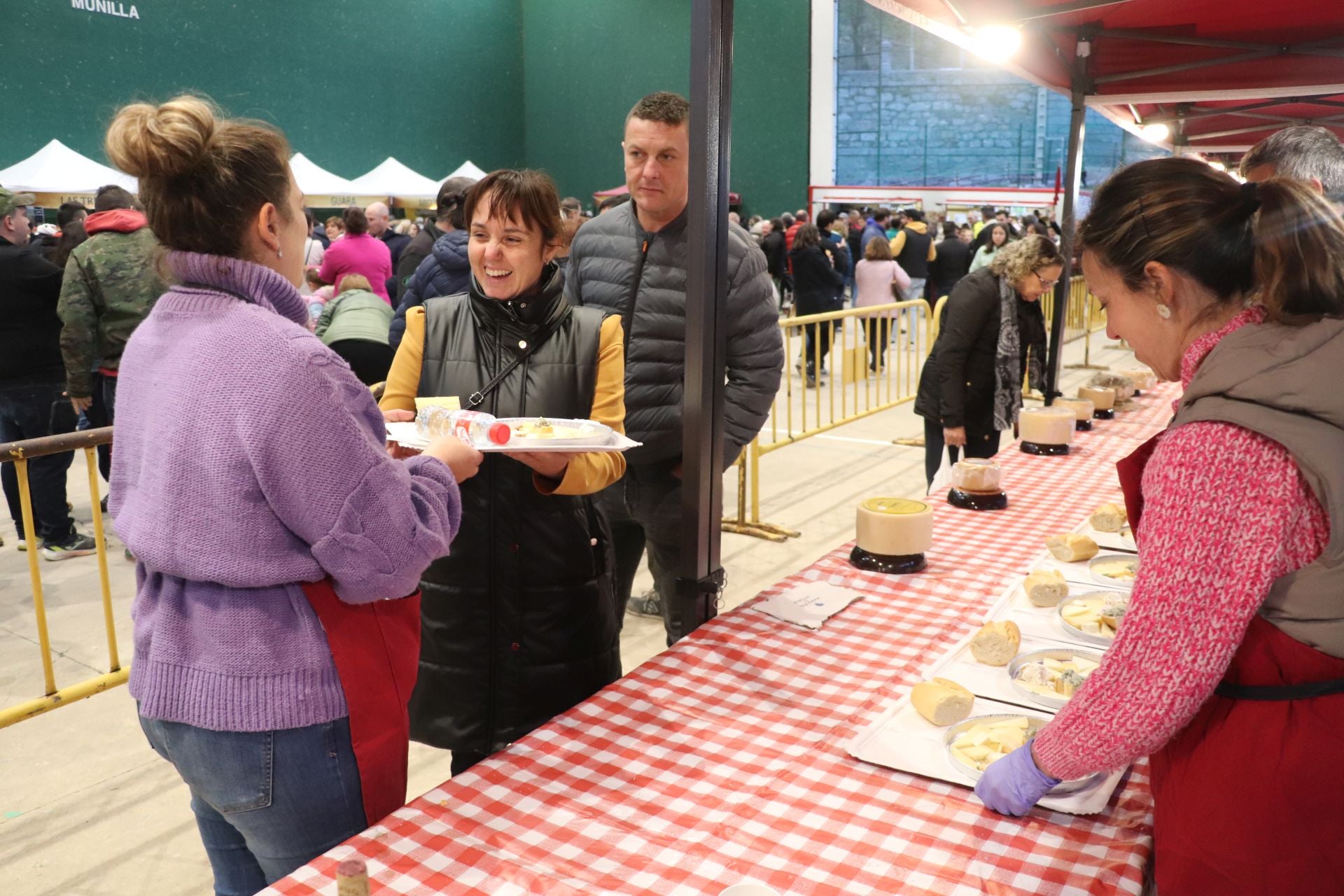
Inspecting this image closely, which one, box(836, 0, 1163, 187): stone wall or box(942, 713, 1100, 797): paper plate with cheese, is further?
box(836, 0, 1163, 187): stone wall

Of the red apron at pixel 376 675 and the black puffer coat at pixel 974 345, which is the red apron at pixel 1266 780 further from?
the black puffer coat at pixel 974 345

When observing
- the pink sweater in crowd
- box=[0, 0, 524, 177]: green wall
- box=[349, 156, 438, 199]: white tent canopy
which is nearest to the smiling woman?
the pink sweater in crowd

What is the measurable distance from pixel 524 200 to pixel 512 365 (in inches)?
13.2

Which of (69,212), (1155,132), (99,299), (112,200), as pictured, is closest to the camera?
(99,299)

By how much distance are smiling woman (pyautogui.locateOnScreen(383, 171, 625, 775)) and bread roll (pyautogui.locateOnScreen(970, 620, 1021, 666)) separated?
78cm

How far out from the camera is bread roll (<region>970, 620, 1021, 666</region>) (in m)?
1.85

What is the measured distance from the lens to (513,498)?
2.08 meters

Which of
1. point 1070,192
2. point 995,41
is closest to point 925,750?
point 995,41

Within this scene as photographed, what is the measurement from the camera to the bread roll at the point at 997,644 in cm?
185

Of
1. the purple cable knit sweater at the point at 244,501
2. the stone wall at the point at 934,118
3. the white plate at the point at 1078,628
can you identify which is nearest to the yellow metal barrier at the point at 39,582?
the purple cable knit sweater at the point at 244,501

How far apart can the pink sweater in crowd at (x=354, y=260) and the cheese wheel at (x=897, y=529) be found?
217 inches

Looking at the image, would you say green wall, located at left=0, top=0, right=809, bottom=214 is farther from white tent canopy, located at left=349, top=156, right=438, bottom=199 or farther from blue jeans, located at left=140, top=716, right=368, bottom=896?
blue jeans, located at left=140, top=716, right=368, bottom=896

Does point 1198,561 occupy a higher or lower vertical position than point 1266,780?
higher

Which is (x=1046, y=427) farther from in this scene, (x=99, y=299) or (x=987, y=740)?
(x=99, y=299)
